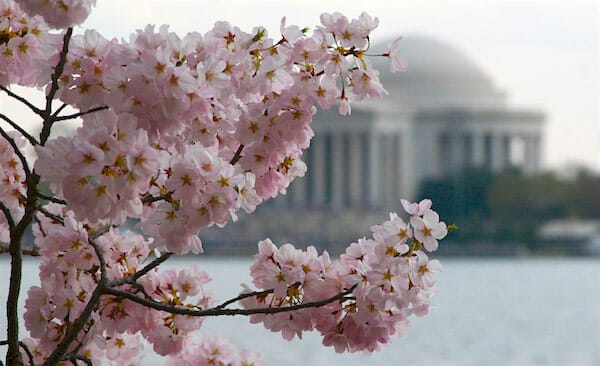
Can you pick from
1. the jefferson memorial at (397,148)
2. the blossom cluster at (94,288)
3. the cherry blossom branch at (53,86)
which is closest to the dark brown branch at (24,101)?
the cherry blossom branch at (53,86)

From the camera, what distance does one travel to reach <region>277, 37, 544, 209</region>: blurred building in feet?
266

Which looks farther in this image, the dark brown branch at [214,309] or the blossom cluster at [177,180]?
the dark brown branch at [214,309]

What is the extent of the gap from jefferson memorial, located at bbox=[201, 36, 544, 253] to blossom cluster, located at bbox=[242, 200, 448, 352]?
7118 centimetres

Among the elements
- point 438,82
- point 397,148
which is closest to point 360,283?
point 397,148

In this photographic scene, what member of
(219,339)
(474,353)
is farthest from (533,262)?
(219,339)

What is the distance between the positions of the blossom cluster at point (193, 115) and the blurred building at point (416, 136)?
74217mm

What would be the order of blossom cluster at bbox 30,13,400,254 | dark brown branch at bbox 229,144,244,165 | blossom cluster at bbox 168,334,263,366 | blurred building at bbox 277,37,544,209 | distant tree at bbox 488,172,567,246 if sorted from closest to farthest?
blossom cluster at bbox 30,13,400,254
dark brown branch at bbox 229,144,244,165
blossom cluster at bbox 168,334,263,366
distant tree at bbox 488,172,567,246
blurred building at bbox 277,37,544,209

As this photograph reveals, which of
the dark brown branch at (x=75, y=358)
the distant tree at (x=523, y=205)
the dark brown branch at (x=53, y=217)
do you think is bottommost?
the distant tree at (x=523, y=205)

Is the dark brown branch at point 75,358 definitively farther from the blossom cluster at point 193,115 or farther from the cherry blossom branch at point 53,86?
the cherry blossom branch at point 53,86

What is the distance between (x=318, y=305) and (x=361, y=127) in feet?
253

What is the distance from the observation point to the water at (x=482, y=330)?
24.1 m

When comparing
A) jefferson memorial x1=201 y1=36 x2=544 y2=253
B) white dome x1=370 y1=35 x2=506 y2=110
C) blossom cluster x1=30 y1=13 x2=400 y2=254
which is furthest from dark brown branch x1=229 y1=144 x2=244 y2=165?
white dome x1=370 y1=35 x2=506 y2=110

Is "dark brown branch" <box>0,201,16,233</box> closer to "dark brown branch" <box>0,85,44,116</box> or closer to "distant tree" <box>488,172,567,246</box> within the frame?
"dark brown branch" <box>0,85,44,116</box>

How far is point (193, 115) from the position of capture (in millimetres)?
3355
